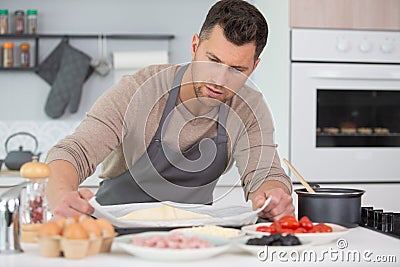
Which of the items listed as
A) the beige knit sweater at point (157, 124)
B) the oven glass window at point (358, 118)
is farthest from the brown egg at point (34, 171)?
the oven glass window at point (358, 118)

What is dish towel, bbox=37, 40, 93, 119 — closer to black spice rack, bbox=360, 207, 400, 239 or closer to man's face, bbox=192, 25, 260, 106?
man's face, bbox=192, 25, 260, 106

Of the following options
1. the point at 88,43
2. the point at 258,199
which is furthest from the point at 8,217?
the point at 88,43

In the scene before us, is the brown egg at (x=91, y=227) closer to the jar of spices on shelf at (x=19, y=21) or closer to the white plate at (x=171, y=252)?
the white plate at (x=171, y=252)

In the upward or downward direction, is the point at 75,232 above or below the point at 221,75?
below

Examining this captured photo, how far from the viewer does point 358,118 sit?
123 inches

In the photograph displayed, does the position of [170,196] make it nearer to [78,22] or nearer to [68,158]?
[68,158]

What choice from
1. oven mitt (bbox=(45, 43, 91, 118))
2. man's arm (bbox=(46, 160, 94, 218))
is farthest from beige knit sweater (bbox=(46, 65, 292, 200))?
oven mitt (bbox=(45, 43, 91, 118))

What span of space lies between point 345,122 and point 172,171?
4.37 feet

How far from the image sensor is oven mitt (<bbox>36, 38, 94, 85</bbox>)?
3.54 meters

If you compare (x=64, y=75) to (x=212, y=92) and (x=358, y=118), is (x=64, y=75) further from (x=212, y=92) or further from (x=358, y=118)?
(x=212, y=92)

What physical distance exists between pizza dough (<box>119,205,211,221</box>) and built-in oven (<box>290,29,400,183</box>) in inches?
60.4

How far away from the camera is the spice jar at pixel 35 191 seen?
133 centimetres

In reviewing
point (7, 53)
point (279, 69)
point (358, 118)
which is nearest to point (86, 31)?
point (7, 53)

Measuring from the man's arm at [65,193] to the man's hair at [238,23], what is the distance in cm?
52
